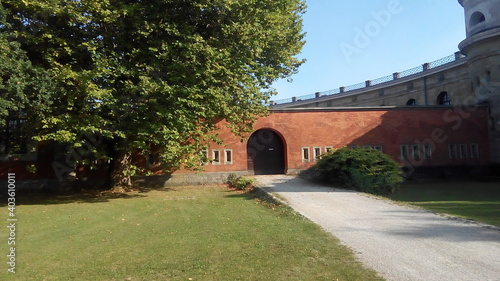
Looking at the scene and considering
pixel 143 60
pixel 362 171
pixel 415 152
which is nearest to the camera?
pixel 143 60

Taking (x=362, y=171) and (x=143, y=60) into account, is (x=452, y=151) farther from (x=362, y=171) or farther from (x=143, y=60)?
(x=143, y=60)

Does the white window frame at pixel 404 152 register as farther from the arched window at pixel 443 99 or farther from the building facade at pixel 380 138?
the arched window at pixel 443 99

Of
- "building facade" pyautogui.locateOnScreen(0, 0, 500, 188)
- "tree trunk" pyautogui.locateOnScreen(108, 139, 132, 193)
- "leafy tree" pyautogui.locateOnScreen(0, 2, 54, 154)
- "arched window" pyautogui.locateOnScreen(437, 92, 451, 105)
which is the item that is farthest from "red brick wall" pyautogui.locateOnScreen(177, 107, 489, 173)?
"leafy tree" pyautogui.locateOnScreen(0, 2, 54, 154)

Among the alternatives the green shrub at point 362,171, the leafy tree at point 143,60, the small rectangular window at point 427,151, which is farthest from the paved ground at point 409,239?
the small rectangular window at point 427,151

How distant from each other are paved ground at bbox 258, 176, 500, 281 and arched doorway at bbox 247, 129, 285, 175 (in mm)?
11625

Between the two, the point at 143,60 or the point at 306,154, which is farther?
the point at 306,154

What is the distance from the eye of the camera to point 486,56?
27.8m

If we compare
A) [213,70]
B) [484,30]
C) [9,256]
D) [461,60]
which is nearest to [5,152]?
[213,70]

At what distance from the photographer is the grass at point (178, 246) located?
17.7 feet

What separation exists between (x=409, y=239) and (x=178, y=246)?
469 centimetres

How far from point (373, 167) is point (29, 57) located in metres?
15.9

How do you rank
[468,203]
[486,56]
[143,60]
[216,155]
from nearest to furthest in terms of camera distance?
[468,203] → [143,60] → [216,155] → [486,56]

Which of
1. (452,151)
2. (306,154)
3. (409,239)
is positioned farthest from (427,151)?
(409,239)

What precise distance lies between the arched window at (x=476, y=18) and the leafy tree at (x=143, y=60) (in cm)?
2299
